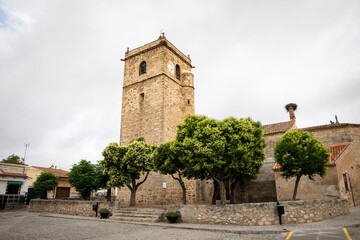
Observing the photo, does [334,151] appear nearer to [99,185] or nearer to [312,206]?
[312,206]

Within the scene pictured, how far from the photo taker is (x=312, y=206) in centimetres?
1305

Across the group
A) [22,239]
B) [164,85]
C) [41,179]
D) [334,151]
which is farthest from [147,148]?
[41,179]

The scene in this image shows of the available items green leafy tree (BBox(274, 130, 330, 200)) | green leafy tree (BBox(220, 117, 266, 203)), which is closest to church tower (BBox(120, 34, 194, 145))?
green leafy tree (BBox(220, 117, 266, 203))

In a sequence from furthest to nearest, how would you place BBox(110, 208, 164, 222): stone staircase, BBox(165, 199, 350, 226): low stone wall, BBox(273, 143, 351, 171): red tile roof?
BBox(273, 143, 351, 171): red tile roof < BBox(110, 208, 164, 222): stone staircase < BBox(165, 199, 350, 226): low stone wall

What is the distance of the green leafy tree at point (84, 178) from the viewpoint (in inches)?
897

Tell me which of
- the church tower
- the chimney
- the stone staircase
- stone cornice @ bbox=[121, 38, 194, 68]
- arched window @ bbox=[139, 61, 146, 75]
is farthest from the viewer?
the chimney

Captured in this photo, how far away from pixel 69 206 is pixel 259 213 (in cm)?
1597

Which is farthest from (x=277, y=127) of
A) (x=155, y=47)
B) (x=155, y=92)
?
(x=155, y=47)

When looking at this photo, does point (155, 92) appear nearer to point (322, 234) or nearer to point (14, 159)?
point (322, 234)

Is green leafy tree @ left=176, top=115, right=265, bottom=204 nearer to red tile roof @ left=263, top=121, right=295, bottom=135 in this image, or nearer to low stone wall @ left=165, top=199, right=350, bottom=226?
low stone wall @ left=165, top=199, right=350, bottom=226

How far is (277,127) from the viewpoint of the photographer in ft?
86.6

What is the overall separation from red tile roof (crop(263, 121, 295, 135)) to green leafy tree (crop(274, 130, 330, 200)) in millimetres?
8174

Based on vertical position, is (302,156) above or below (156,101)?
below

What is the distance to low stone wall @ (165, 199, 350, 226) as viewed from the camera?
12.3m
